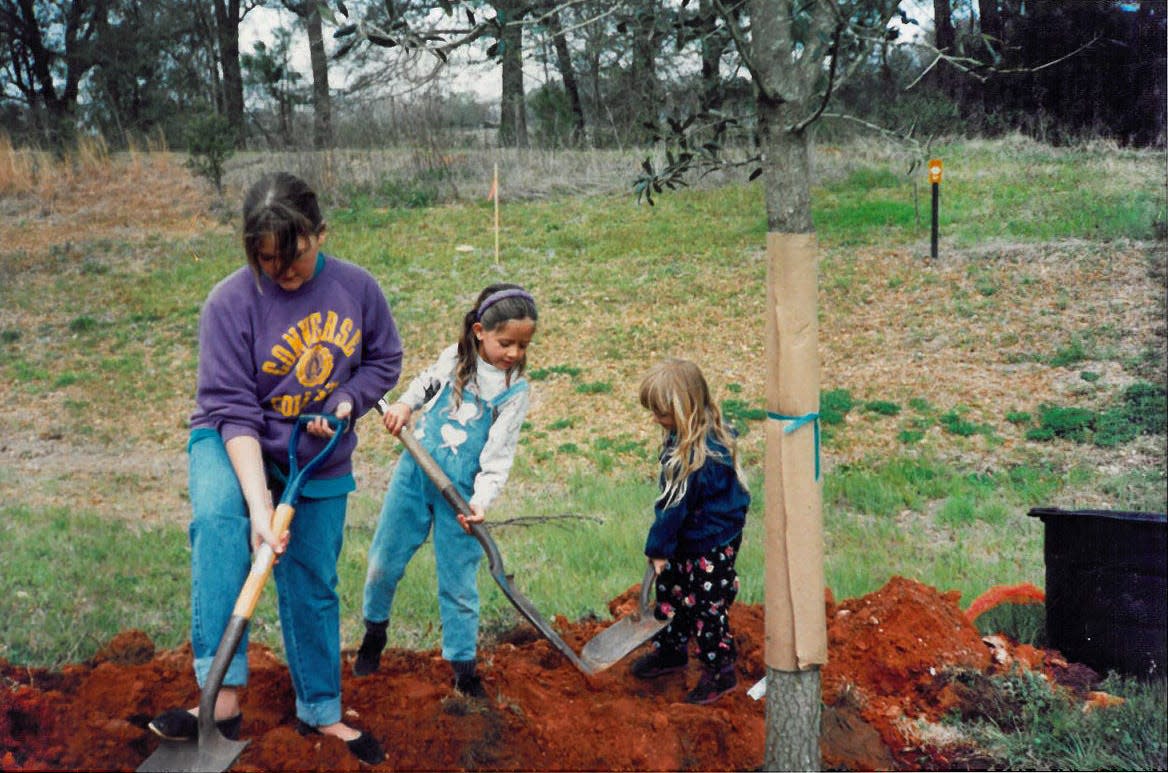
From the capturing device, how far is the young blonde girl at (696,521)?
3.22 meters

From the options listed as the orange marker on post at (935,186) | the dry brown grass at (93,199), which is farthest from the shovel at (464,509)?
the orange marker on post at (935,186)

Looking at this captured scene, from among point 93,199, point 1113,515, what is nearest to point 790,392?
point 1113,515

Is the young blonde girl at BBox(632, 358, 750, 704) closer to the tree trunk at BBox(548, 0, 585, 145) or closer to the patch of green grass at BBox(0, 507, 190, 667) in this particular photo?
the patch of green grass at BBox(0, 507, 190, 667)

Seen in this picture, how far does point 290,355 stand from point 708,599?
154 cm

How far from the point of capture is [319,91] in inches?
204

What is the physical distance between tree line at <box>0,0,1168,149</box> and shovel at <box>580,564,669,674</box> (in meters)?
1.96

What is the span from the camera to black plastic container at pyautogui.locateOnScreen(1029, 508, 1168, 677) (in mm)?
3438

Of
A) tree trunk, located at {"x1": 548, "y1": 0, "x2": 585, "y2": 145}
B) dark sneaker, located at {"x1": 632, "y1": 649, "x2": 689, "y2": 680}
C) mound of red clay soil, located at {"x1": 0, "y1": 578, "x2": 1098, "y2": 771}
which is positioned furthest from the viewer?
tree trunk, located at {"x1": 548, "y1": 0, "x2": 585, "y2": 145}

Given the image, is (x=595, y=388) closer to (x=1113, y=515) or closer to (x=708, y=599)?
(x=708, y=599)

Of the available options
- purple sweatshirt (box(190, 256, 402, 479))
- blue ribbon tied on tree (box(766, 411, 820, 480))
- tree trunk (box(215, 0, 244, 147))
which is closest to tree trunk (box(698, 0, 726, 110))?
blue ribbon tied on tree (box(766, 411, 820, 480))

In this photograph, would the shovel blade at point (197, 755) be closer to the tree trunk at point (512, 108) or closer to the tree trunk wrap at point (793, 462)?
the tree trunk wrap at point (793, 462)

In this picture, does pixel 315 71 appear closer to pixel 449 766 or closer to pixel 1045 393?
pixel 449 766

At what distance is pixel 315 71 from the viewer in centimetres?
502

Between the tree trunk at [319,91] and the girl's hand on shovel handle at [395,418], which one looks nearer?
the girl's hand on shovel handle at [395,418]
